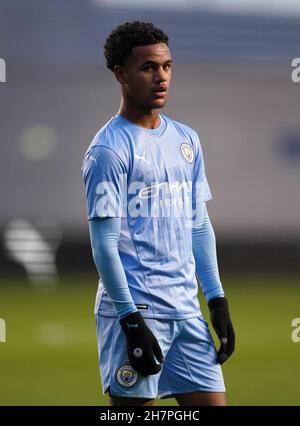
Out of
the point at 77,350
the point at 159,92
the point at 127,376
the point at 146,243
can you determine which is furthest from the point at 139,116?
the point at 77,350

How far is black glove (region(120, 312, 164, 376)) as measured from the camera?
9.17 ft

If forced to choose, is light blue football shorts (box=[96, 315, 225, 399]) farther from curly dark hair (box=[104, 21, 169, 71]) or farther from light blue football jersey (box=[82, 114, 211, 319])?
curly dark hair (box=[104, 21, 169, 71])

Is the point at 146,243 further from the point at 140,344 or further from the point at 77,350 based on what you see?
the point at 77,350

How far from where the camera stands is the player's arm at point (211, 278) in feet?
10.0

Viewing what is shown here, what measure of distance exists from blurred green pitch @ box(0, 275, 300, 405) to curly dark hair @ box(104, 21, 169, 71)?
151cm

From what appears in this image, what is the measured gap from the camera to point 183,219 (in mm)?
2982

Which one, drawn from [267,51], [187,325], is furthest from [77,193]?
[187,325]

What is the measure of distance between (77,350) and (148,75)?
6.48 ft

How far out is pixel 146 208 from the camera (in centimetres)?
290

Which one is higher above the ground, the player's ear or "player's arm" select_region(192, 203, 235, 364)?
the player's ear

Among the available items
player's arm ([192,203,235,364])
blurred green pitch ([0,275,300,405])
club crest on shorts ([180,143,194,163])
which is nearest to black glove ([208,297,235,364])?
player's arm ([192,203,235,364])

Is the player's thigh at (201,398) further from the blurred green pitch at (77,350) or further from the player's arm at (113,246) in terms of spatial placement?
the blurred green pitch at (77,350)
